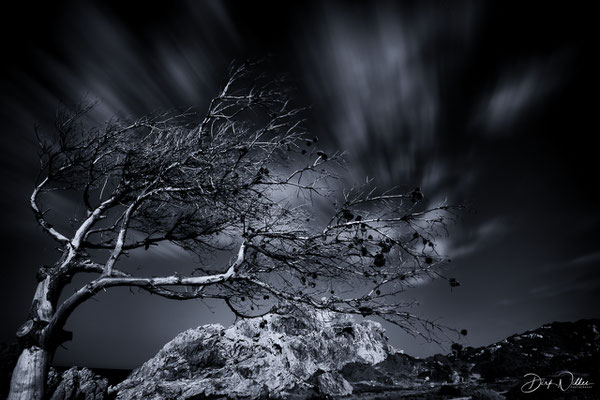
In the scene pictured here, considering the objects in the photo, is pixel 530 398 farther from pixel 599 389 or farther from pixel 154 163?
pixel 154 163

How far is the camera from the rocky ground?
14.1m

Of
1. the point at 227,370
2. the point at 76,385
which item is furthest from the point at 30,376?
the point at 227,370

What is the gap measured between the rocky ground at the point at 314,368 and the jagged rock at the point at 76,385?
5 centimetres

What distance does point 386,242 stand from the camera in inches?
137

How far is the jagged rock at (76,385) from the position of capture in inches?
510

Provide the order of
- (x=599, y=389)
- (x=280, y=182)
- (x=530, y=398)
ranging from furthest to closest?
(x=530, y=398)
(x=599, y=389)
(x=280, y=182)

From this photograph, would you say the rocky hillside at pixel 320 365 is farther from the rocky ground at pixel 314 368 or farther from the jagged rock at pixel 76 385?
the jagged rock at pixel 76 385

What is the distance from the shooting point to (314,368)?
120 meters

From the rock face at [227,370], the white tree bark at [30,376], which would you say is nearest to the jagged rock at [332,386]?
the rock face at [227,370]

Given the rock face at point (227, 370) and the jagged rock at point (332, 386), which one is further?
the jagged rock at point (332, 386)

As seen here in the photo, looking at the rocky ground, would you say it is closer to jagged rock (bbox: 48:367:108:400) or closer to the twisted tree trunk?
jagged rock (bbox: 48:367:108:400)

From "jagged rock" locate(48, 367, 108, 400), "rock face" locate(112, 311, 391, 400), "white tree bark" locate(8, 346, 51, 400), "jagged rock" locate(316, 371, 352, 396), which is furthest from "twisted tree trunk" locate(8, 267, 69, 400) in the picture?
"jagged rock" locate(316, 371, 352, 396)

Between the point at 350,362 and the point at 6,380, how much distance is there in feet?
517

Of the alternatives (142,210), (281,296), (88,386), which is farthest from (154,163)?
(88,386)
